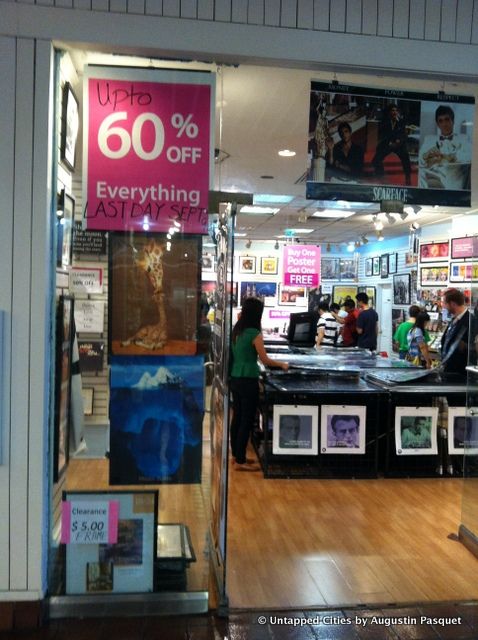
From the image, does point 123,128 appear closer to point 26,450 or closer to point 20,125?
point 20,125

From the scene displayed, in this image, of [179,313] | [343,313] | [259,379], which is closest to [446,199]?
[179,313]

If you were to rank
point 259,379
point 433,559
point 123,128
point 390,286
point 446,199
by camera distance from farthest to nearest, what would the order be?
point 390,286 < point 259,379 < point 433,559 < point 446,199 < point 123,128

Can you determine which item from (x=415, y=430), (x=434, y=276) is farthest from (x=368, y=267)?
(x=415, y=430)

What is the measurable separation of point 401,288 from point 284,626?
425 inches

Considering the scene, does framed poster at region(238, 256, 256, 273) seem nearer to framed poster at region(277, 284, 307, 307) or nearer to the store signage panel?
framed poster at region(277, 284, 307, 307)

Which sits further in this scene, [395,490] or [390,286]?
[390,286]

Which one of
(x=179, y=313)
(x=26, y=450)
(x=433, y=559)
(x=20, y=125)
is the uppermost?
(x=20, y=125)

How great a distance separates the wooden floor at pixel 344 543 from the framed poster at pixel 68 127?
248cm

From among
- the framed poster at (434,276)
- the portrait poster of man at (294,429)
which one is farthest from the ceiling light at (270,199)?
the portrait poster of man at (294,429)

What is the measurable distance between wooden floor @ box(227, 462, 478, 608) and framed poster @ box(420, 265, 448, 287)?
5.86 meters

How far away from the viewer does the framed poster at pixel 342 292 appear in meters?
16.3

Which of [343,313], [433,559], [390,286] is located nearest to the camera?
[433,559]

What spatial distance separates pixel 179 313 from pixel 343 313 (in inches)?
331

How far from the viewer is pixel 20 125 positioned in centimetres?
278
